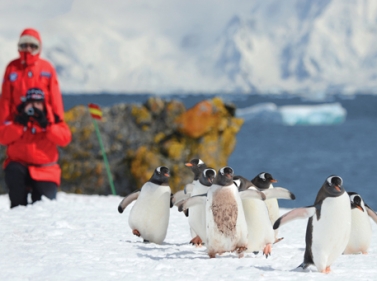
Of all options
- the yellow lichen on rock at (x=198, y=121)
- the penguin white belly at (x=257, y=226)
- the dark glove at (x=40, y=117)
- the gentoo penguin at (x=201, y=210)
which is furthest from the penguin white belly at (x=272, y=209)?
the yellow lichen on rock at (x=198, y=121)

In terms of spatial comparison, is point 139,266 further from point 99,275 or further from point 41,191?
point 41,191

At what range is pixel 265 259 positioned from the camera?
4555 millimetres

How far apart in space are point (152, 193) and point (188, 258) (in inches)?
33.5

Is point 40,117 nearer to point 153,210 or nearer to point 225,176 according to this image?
point 153,210

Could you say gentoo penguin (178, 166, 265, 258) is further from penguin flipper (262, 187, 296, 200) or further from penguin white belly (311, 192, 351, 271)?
penguin white belly (311, 192, 351, 271)

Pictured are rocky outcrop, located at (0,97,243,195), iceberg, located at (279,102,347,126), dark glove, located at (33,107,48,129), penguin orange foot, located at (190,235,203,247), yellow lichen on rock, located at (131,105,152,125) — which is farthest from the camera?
iceberg, located at (279,102,347,126)

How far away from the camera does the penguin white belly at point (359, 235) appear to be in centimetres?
536

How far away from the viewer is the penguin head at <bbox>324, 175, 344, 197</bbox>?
13.9 feet

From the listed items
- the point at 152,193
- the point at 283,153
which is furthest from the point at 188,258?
the point at 283,153

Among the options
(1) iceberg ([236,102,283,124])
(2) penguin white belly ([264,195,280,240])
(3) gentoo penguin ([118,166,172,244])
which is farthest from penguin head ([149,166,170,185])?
(1) iceberg ([236,102,283,124])

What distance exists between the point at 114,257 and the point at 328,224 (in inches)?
61.8

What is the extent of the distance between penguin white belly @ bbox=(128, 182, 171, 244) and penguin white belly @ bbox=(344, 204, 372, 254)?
5.64 feet

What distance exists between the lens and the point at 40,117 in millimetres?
5977

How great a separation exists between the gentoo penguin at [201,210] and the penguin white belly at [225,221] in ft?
1.06
